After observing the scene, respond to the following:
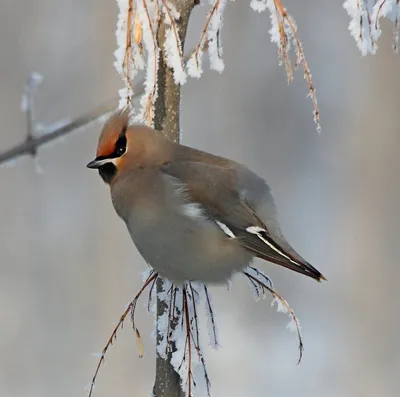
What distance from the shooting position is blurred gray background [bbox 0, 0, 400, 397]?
521 cm

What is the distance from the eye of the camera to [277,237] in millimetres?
1668

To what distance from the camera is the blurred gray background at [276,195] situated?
17.1 ft

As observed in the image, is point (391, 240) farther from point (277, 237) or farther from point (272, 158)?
point (277, 237)

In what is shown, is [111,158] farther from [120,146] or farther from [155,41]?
[155,41]

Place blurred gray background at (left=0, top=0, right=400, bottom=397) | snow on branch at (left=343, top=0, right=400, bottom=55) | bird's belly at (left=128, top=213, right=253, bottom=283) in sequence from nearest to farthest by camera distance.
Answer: snow on branch at (left=343, top=0, right=400, bottom=55)
bird's belly at (left=128, top=213, right=253, bottom=283)
blurred gray background at (left=0, top=0, right=400, bottom=397)

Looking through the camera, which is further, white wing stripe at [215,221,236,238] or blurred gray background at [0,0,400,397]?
blurred gray background at [0,0,400,397]

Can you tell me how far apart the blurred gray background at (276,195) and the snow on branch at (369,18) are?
3868 mm

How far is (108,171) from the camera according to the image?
1696mm

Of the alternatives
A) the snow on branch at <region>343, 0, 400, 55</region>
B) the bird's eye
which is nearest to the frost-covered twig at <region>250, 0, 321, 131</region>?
the snow on branch at <region>343, 0, 400, 55</region>

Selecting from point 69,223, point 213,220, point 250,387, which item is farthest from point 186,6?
point 69,223

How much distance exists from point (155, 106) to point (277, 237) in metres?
0.40

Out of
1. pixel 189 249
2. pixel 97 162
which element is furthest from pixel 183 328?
pixel 97 162

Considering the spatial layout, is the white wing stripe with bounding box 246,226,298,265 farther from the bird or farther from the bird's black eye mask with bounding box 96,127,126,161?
the bird's black eye mask with bounding box 96,127,126,161

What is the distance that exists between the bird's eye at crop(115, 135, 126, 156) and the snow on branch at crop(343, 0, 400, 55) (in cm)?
51
